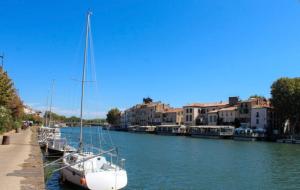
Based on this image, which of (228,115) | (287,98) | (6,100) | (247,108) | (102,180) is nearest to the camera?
(102,180)

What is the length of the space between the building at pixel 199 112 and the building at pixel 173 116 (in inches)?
544

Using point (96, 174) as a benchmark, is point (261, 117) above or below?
above

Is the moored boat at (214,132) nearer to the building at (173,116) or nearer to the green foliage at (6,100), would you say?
the building at (173,116)

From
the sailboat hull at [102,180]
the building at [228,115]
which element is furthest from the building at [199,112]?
the sailboat hull at [102,180]

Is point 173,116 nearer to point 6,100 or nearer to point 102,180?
point 6,100

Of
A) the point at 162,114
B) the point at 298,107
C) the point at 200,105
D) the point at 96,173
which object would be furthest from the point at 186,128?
the point at 96,173

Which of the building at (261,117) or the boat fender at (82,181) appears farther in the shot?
the building at (261,117)

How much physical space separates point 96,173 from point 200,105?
5460 inches

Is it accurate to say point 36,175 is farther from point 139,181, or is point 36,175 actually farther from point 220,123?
point 220,123

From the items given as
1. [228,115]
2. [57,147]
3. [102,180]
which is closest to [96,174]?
[102,180]

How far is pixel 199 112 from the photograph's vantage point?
6270 inches

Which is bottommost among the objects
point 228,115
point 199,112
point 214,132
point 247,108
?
point 214,132

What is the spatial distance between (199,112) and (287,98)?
181 feet

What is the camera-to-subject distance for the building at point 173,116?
177 meters
